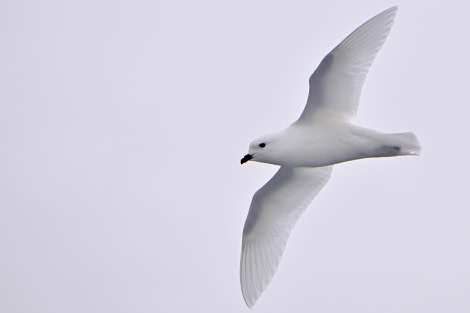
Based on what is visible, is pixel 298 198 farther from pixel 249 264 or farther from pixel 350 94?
pixel 350 94

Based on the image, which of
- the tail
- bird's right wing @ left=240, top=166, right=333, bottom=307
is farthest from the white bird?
bird's right wing @ left=240, top=166, right=333, bottom=307

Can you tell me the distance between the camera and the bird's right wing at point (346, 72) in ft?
45.4

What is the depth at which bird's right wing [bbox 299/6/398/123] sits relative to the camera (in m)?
13.8

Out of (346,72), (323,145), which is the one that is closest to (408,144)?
(323,145)

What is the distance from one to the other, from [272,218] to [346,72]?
3.16 m

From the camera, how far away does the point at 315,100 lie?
1430cm

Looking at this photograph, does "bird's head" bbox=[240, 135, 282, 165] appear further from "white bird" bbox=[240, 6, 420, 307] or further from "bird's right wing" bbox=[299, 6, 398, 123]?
"bird's right wing" bbox=[299, 6, 398, 123]

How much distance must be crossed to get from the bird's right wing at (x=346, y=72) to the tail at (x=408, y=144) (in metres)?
1.01

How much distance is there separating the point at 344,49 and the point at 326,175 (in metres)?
2.76

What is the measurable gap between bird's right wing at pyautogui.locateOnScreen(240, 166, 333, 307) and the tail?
A: 8.03 feet

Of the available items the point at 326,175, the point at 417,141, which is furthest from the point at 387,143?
the point at 326,175

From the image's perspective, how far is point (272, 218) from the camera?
1606 cm

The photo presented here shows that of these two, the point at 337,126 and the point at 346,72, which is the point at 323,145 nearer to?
the point at 337,126

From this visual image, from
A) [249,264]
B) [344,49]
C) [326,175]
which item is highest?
[344,49]
